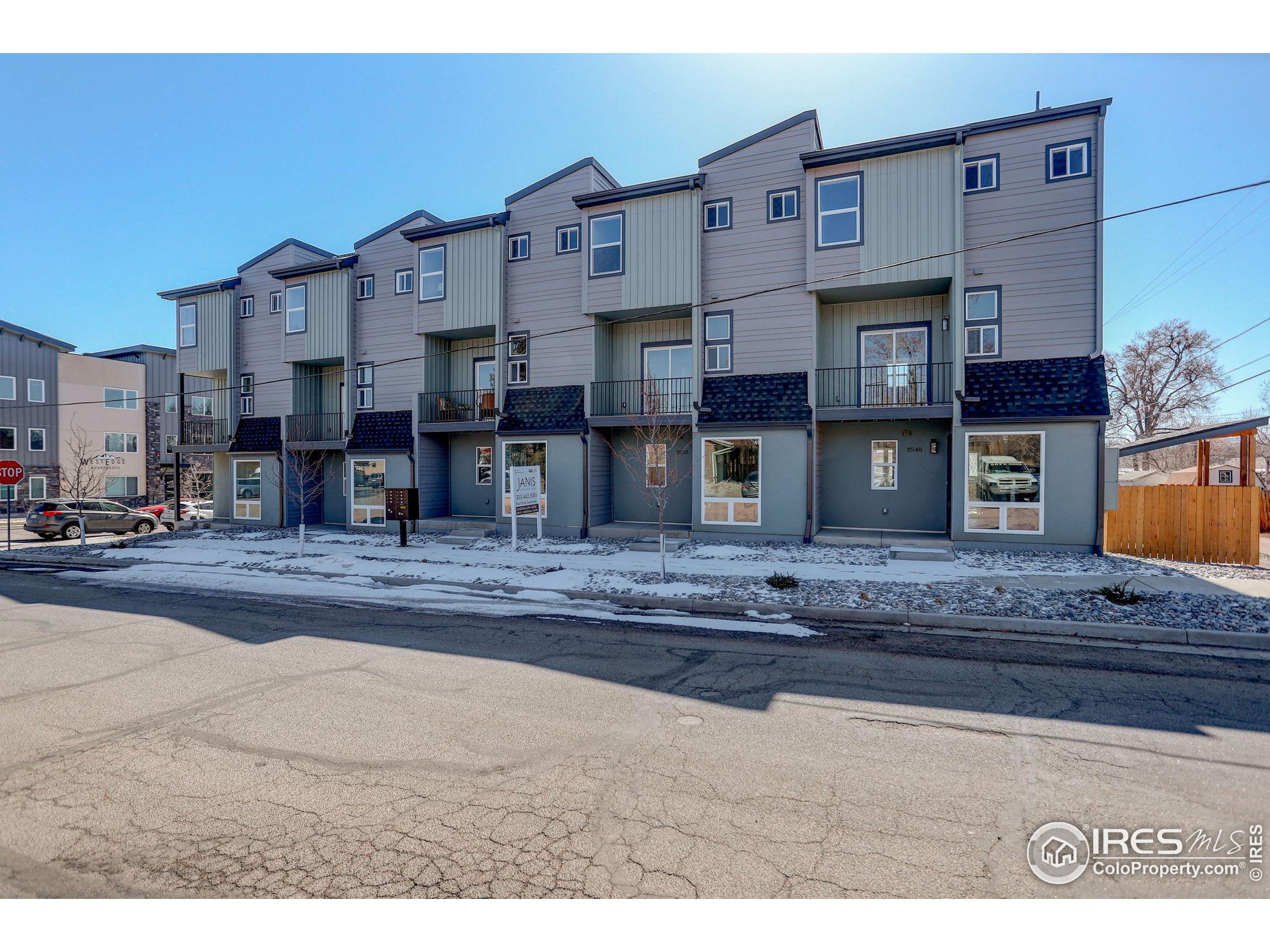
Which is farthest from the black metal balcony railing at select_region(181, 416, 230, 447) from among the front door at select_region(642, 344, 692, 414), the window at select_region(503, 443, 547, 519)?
the front door at select_region(642, 344, 692, 414)

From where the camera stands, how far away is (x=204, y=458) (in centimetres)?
4581

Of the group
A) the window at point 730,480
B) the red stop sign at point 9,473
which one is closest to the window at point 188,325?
the red stop sign at point 9,473

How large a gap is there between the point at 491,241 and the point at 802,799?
62.4 feet

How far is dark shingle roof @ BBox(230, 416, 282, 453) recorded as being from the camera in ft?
74.1

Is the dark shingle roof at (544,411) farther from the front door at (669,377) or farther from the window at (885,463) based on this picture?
the window at (885,463)

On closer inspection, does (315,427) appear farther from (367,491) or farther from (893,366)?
(893,366)

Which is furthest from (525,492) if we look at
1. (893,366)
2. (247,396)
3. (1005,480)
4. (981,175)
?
(247,396)

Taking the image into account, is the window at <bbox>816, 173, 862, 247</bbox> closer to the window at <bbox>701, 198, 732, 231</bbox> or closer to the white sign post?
the window at <bbox>701, 198, 732, 231</bbox>

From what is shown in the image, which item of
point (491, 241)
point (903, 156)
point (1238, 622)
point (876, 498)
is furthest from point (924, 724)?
point (491, 241)

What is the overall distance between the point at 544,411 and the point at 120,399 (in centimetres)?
3739

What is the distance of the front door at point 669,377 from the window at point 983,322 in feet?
23.3

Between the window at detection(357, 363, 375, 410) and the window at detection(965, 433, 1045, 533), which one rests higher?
the window at detection(357, 363, 375, 410)

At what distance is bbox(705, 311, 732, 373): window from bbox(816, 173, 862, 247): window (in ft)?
9.81

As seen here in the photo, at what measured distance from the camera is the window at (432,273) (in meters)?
20.2
